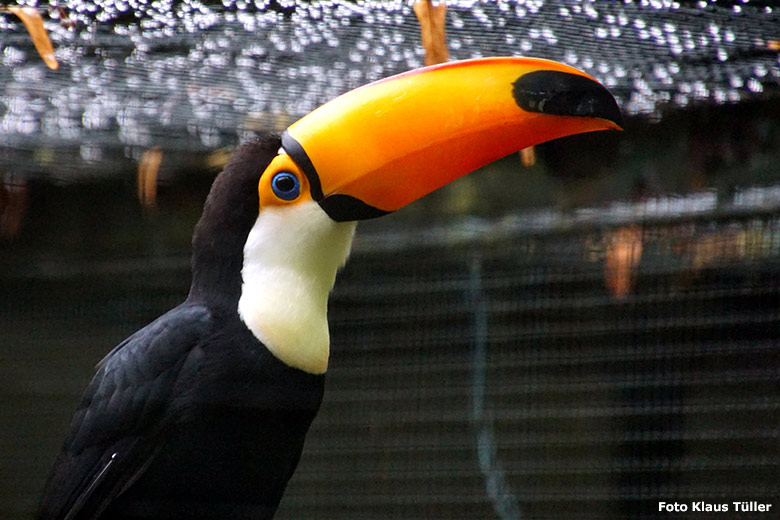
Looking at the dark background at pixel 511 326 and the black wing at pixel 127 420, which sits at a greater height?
the black wing at pixel 127 420

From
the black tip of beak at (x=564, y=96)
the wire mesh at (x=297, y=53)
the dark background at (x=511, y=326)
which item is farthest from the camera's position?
the dark background at (x=511, y=326)

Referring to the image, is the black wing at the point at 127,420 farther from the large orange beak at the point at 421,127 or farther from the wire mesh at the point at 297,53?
the wire mesh at the point at 297,53

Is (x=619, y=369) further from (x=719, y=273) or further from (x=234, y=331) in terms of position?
(x=234, y=331)

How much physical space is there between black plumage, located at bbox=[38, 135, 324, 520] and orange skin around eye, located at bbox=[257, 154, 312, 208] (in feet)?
0.05

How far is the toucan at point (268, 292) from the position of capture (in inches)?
52.5

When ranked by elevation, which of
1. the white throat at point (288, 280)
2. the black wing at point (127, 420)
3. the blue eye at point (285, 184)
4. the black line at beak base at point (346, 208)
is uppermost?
the blue eye at point (285, 184)

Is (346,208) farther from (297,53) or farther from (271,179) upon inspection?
(297,53)

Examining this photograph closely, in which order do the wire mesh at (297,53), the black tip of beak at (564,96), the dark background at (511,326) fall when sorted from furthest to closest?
the dark background at (511,326) < the wire mesh at (297,53) < the black tip of beak at (564,96)

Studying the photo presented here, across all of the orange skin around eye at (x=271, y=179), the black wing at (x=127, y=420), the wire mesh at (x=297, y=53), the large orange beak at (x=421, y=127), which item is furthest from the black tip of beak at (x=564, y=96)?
the black wing at (x=127, y=420)

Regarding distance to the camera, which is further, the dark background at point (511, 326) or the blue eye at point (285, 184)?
the dark background at point (511, 326)

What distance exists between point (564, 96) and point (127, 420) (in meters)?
0.79

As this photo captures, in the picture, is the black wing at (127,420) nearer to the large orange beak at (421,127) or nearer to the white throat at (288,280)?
the white throat at (288,280)

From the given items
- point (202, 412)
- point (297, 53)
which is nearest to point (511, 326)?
point (297, 53)

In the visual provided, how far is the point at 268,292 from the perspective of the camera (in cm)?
137
